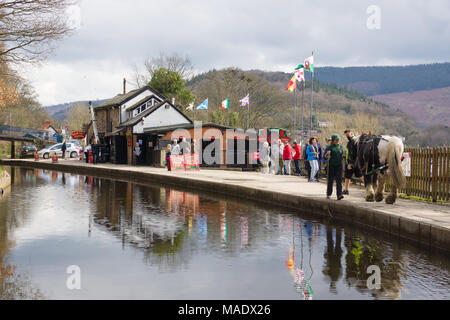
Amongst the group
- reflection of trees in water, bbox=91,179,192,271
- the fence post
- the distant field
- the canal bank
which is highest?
the distant field

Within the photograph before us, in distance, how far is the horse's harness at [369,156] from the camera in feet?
41.7

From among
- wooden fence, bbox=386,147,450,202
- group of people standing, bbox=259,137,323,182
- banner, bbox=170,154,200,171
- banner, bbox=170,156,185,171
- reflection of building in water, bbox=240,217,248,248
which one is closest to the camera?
reflection of building in water, bbox=240,217,248,248

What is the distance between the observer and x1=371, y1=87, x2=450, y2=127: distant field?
136 m

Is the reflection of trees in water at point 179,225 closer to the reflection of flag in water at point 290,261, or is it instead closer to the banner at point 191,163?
the reflection of flag in water at point 290,261

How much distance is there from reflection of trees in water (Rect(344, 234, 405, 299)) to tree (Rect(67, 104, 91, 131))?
4090 inches

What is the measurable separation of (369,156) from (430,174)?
2.12 meters

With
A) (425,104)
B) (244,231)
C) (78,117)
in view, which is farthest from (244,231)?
(425,104)

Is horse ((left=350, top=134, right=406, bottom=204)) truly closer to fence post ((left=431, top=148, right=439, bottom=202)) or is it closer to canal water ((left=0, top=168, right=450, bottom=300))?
fence post ((left=431, top=148, right=439, bottom=202))

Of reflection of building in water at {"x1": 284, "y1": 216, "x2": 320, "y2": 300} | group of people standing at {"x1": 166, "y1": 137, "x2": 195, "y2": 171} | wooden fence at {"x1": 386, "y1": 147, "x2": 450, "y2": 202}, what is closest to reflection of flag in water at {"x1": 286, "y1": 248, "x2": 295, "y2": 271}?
reflection of building in water at {"x1": 284, "y1": 216, "x2": 320, "y2": 300}

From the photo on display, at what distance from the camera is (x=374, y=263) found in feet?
24.5

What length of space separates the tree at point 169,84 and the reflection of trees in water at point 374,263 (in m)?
56.5

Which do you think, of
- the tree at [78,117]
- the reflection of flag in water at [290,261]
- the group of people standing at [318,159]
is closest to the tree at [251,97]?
the group of people standing at [318,159]

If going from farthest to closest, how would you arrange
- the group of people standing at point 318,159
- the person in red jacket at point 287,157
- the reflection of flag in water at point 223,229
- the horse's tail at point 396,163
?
the person in red jacket at point 287,157 < the group of people standing at point 318,159 < the horse's tail at point 396,163 < the reflection of flag in water at point 223,229
